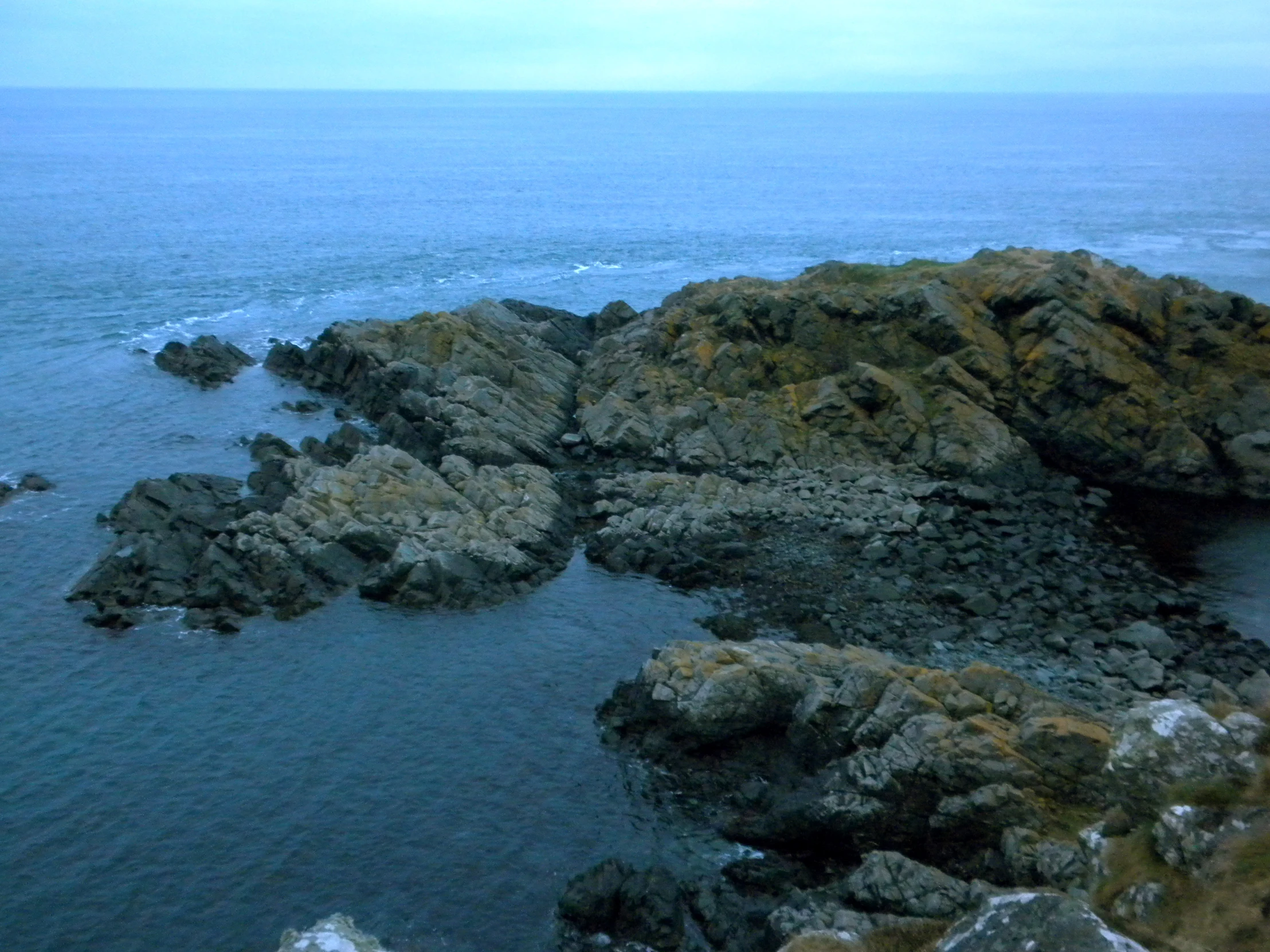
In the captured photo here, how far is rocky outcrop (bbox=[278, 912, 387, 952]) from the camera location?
2648cm

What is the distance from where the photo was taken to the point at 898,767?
31578 millimetres

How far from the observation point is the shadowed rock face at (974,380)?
2368 inches

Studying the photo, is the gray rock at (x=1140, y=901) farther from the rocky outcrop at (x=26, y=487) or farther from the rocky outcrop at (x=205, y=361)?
the rocky outcrop at (x=205, y=361)

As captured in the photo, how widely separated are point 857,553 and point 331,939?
30375mm

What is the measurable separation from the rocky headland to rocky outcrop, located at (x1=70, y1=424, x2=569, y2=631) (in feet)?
0.59

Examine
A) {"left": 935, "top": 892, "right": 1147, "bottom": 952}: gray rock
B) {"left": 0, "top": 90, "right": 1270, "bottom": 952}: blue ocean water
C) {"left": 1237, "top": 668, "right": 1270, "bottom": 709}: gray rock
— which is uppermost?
{"left": 935, "top": 892, "right": 1147, "bottom": 952}: gray rock

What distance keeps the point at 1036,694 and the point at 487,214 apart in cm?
13223

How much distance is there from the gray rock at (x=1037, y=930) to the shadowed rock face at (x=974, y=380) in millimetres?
42888

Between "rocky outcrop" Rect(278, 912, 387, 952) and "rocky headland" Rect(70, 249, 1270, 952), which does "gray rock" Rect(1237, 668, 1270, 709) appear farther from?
"rocky outcrop" Rect(278, 912, 387, 952)

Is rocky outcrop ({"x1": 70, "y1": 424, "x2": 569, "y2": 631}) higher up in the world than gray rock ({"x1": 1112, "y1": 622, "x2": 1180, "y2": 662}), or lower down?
higher up

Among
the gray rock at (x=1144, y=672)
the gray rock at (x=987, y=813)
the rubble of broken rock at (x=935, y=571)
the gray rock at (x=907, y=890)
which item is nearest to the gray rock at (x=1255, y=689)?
the rubble of broken rock at (x=935, y=571)

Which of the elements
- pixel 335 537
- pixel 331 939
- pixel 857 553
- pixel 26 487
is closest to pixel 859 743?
pixel 331 939

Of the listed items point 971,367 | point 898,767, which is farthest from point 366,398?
point 898,767

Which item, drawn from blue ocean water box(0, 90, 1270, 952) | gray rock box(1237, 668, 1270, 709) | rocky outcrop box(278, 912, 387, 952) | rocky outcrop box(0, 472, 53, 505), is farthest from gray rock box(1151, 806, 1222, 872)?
rocky outcrop box(0, 472, 53, 505)
